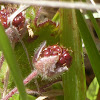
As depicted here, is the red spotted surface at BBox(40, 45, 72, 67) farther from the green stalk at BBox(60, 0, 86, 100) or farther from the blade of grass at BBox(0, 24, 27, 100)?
the blade of grass at BBox(0, 24, 27, 100)

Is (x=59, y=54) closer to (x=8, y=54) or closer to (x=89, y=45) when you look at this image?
(x=89, y=45)

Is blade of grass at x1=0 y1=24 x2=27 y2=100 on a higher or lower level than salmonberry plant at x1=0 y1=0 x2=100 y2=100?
higher

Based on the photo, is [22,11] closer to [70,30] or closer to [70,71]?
[70,30]

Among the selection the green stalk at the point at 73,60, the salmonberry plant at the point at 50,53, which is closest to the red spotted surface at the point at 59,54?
the salmonberry plant at the point at 50,53

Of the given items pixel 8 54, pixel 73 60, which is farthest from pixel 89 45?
pixel 8 54

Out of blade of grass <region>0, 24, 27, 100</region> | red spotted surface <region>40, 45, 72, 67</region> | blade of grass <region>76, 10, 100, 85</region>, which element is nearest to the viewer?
blade of grass <region>0, 24, 27, 100</region>

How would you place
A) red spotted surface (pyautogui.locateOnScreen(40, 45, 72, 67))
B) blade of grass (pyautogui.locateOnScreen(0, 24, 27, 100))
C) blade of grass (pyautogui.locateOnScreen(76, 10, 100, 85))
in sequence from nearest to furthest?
blade of grass (pyautogui.locateOnScreen(0, 24, 27, 100)), red spotted surface (pyautogui.locateOnScreen(40, 45, 72, 67)), blade of grass (pyautogui.locateOnScreen(76, 10, 100, 85))

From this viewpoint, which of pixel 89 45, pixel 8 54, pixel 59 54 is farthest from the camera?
pixel 89 45

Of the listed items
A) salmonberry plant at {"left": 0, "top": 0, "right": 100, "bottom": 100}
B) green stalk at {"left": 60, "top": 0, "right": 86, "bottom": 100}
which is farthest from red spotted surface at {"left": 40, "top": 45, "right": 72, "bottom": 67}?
green stalk at {"left": 60, "top": 0, "right": 86, "bottom": 100}
